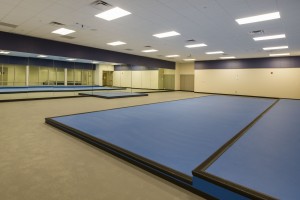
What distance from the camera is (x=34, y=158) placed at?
309cm

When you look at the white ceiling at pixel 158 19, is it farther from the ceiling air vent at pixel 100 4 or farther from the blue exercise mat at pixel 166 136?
the blue exercise mat at pixel 166 136

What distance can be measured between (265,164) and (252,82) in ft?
49.3

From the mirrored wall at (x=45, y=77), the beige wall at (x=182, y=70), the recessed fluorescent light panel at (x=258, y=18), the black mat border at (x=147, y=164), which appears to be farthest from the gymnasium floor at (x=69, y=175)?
the beige wall at (x=182, y=70)

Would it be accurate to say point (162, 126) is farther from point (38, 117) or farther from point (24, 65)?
point (24, 65)

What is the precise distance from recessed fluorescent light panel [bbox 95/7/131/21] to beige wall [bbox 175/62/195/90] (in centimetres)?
1500

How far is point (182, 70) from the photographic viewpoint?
69.8 feet

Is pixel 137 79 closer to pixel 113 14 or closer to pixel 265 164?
pixel 113 14

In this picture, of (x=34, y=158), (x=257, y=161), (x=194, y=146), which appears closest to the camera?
(x=257, y=161)

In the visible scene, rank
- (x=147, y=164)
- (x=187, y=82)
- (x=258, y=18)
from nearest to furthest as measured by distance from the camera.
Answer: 1. (x=147, y=164)
2. (x=258, y=18)
3. (x=187, y=82)

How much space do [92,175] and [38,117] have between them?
451 cm

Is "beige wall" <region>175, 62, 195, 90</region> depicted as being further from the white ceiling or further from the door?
the white ceiling

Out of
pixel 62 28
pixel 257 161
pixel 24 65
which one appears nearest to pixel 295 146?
pixel 257 161

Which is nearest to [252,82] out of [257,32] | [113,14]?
[257,32]

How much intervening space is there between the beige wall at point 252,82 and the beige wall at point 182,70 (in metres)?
1.47
